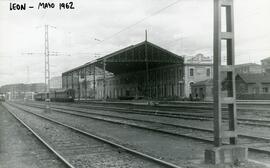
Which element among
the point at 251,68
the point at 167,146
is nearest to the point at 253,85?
the point at 251,68

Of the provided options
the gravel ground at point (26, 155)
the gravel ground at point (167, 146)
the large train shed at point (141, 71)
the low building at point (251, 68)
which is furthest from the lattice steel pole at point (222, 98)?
the low building at point (251, 68)

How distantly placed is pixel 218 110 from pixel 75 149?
562 centimetres

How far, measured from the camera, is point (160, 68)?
267 ft

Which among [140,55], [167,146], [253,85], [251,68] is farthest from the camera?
[251,68]

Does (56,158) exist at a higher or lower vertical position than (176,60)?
lower

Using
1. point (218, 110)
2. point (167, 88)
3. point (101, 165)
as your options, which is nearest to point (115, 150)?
point (101, 165)

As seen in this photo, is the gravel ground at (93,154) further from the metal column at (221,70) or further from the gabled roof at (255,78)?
the gabled roof at (255,78)

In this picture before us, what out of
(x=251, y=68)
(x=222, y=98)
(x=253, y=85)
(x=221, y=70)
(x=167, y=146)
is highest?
(x=251, y=68)

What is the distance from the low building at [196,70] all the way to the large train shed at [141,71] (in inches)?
44.8

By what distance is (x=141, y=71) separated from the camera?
8494cm

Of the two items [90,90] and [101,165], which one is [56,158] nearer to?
[101,165]

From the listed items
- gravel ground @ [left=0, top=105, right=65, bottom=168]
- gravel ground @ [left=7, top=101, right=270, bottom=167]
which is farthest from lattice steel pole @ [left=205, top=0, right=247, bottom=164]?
gravel ground @ [left=0, top=105, right=65, bottom=168]

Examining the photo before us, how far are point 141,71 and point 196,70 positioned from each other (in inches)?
635

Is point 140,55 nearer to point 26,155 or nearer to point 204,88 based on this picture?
point 204,88
